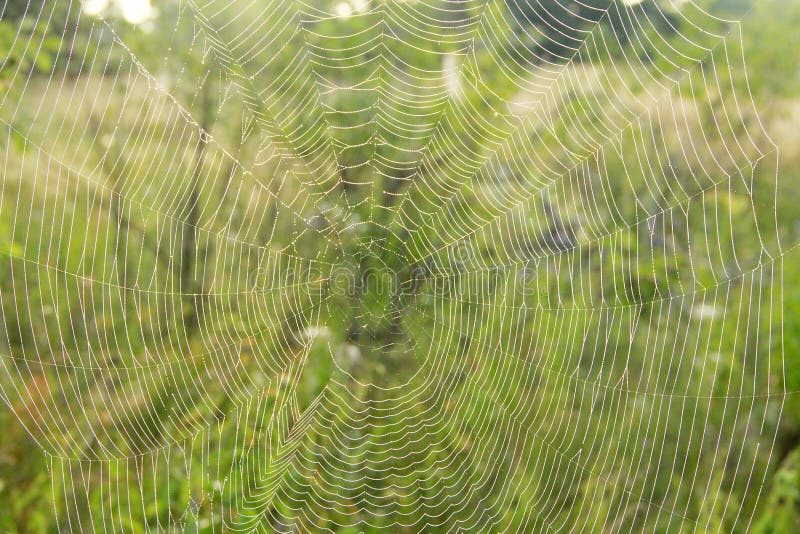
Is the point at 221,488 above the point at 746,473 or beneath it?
beneath

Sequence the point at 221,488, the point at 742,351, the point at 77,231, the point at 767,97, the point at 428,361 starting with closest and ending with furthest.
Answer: the point at 221,488, the point at 77,231, the point at 428,361, the point at 742,351, the point at 767,97

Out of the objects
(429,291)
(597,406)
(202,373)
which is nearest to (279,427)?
(202,373)

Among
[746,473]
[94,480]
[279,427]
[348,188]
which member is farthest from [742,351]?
[94,480]

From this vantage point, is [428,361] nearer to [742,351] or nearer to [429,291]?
[429,291]

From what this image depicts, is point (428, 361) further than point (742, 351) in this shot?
No

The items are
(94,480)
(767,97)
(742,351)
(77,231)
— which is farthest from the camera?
(767,97)

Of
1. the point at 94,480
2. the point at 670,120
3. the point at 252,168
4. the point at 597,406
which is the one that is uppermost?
the point at 670,120

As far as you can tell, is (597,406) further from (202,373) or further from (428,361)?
(202,373)
